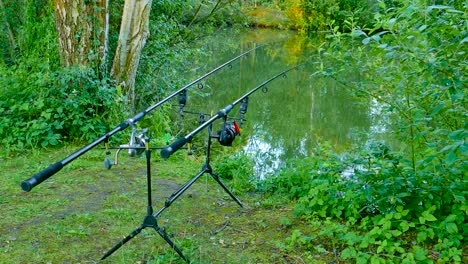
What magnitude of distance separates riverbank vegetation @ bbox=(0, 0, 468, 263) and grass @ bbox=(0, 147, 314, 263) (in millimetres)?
18

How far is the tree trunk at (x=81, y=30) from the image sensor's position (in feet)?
17.2

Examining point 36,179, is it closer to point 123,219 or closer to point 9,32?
point 123,219

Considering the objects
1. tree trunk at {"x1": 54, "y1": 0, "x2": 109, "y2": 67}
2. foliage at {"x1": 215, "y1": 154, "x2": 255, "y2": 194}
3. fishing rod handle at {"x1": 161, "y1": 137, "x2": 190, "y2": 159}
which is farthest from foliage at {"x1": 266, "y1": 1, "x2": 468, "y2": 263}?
tree trunk at {"x1": 54, "y1": 0, "x2": 109, "y2": 67}

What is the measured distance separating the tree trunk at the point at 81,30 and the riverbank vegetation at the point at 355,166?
200 millimetres

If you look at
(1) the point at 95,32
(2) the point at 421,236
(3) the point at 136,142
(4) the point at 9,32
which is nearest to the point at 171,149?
(3) the point at 136,142

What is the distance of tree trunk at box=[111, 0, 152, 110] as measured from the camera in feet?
17.7

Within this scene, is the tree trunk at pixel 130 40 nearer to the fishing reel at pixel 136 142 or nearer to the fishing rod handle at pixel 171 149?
the fishing reel at pixel 136 142

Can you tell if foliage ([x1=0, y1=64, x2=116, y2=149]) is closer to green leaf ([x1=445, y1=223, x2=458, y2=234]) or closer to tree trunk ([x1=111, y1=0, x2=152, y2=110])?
tree trunk ([x1=111, y1=0, x2=152, y2=110])

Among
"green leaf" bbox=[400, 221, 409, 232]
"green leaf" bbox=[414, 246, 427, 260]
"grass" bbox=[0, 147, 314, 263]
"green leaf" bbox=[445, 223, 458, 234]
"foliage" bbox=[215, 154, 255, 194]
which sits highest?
"green leaf" bbox=[445, 223, 458, 234]

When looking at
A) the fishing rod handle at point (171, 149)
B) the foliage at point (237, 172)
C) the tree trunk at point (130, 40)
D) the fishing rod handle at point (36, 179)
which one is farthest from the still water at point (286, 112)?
the fishing rod handle at point (36, 179)

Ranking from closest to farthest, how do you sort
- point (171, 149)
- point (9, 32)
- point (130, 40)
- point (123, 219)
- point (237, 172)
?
point (171, 149) < point (123, 219) < point (237, 172) < point (130, 40) < point (9, 32)

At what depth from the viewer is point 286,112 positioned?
9.14m

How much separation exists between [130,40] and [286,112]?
4.31m

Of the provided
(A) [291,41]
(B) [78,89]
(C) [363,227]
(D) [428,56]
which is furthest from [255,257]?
(A) [291,41]
